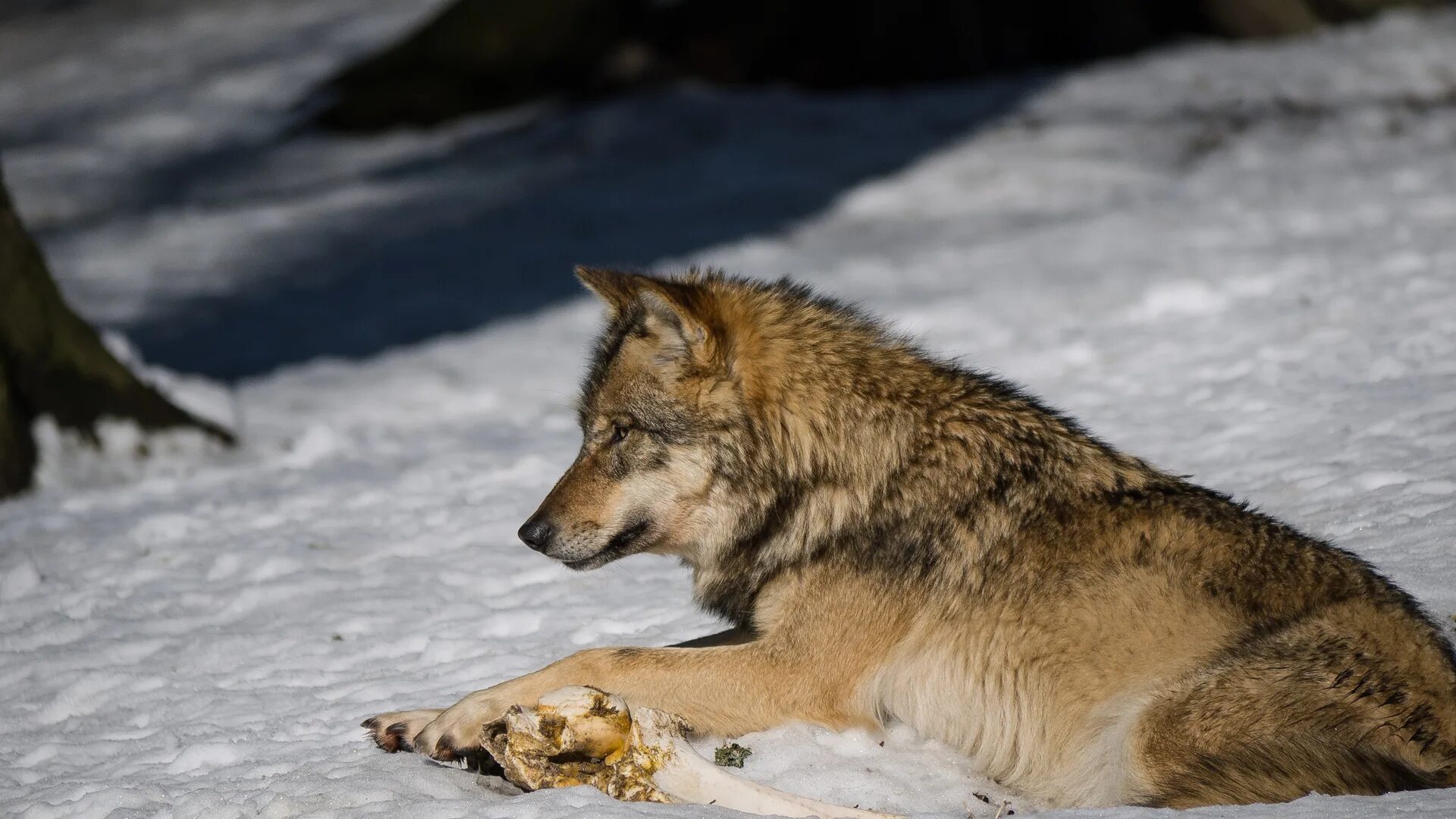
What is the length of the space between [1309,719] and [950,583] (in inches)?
39.3

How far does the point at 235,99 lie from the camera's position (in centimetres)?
1507

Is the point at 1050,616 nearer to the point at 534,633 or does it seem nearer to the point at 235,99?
the point at 534,633

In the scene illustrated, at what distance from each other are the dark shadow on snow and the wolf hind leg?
270 inches

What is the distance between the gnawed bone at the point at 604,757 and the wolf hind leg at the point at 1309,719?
97cm

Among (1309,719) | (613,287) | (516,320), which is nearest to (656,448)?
(613,287)

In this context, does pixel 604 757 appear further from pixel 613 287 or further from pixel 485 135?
pixel 485 135

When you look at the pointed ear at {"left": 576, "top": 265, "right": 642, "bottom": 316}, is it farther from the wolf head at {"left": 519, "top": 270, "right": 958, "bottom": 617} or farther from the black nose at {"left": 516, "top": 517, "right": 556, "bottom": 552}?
the black nose at {"left": 516, "top": 517, "right": 556, "bottom": 552}

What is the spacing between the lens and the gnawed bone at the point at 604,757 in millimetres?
3467

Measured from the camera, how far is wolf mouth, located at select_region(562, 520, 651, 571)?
4.10 metres

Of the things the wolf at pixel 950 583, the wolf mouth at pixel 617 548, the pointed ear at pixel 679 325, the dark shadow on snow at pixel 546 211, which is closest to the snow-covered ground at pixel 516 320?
the dark shadow on snow at pixel 546 211

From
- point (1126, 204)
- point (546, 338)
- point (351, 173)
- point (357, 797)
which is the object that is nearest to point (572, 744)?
point (357, 797)

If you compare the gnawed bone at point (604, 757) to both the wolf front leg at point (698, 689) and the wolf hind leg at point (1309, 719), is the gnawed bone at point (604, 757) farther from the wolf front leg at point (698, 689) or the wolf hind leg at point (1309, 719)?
the wolf hind leg at point (1309, 719)

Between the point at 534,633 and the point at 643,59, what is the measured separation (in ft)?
33.3

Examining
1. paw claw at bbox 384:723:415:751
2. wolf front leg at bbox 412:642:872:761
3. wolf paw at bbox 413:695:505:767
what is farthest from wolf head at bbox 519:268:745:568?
paw claw at bbox 384:723:415:751
